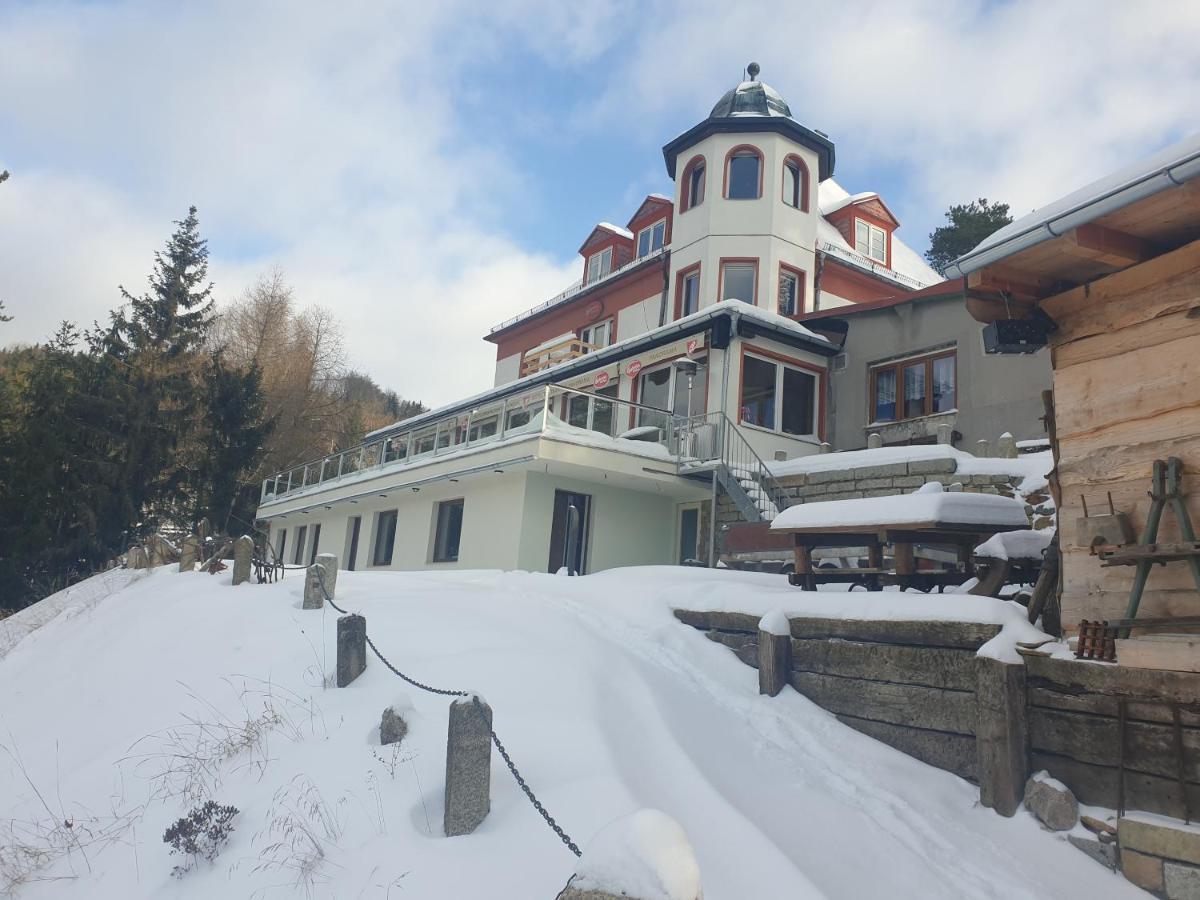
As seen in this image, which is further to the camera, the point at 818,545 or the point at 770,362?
the point at 770,362

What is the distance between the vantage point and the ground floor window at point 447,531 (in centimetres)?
1997

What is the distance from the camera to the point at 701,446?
17.8 m

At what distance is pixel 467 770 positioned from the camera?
4570 millimetres

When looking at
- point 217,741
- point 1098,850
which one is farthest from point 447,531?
point 1098,850

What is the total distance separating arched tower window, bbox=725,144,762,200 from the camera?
22.7 meters

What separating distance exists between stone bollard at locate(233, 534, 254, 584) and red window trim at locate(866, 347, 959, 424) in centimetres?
1316

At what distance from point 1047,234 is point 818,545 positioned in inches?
157

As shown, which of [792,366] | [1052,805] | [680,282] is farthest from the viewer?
[680,282]

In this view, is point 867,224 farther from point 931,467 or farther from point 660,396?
point 931,467

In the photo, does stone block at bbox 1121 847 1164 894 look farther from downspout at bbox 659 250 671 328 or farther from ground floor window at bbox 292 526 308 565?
ground floor window at bbox 292 526 308 565

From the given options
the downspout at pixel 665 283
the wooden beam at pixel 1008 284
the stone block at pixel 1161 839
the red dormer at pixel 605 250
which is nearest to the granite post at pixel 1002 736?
the stone block at pixel 1161 839

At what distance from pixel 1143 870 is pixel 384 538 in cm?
2086

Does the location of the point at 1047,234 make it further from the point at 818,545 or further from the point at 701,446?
the point at 701,446

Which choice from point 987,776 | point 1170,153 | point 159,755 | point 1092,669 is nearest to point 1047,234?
point 1170,153
